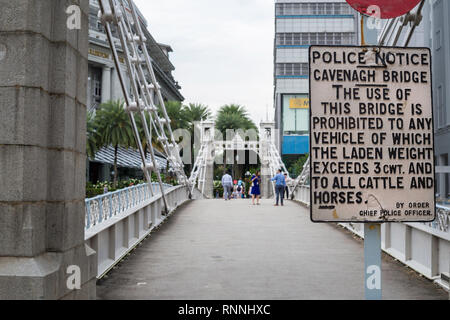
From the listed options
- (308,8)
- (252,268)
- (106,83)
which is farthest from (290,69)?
(252,268)

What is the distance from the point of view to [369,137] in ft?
12.2

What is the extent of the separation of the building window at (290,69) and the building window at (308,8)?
6162 millimetres

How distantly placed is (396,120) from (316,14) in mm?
64736

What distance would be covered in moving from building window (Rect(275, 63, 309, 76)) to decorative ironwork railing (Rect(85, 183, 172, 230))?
54.7 m

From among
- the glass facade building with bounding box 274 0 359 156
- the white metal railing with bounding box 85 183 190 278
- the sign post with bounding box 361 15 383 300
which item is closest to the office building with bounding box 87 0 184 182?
the glass facade building with bounding box 274 0 359 156

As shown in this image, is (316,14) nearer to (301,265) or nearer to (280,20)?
(280,20)

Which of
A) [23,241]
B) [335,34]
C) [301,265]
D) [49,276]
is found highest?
[335,34]

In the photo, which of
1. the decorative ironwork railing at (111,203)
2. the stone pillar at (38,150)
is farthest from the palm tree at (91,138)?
the stone pillar at (38,150)

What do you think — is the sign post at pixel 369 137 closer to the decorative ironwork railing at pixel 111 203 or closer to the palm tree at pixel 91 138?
the decorative ironwork railing at pixel 111 203

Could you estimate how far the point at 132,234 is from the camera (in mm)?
10711

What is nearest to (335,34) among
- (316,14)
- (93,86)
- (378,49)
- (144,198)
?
(316,14)

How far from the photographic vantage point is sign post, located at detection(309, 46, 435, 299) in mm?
3695

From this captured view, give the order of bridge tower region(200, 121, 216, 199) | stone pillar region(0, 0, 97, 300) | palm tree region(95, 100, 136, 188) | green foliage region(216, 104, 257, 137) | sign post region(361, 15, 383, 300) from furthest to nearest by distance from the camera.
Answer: green foliage region(216, 104, 257, 137) → bridge tower region(200, 121, 216, 199) → palm tree region(95, 100, 136, 188) → stone pillar region(0, 0, 97, 300) → sign post region(361, 15, 383, 300)

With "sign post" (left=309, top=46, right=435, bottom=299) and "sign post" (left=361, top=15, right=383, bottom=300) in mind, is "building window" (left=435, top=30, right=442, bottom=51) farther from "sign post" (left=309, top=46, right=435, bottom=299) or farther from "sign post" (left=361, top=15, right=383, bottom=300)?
"sign post" (left=361, top=15, right=383, bottom=300)
